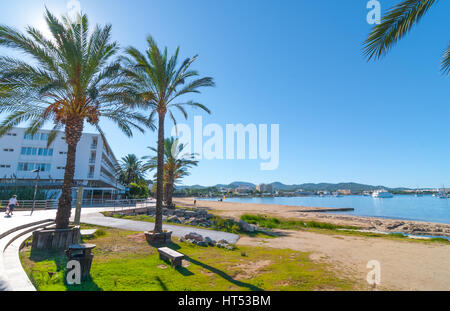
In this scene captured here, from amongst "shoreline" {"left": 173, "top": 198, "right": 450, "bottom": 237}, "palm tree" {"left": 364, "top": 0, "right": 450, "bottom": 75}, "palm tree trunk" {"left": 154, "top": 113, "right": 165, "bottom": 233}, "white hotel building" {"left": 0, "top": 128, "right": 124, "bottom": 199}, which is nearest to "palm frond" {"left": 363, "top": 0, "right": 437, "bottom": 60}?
"palm tree" {"left": 364, "top": 0, "right": 450, "bottom": 75}

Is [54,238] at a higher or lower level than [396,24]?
lower

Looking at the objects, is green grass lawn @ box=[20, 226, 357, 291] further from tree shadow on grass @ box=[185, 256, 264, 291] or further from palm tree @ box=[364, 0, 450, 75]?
palm tree @ box=[364, 0, 450, 75]

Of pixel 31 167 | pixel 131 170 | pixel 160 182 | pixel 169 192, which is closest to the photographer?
pixel 160 182

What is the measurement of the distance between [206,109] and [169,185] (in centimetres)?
2066

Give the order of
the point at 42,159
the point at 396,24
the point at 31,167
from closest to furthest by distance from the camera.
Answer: the point at 396,24 < the point at 31,167 < the point at 42,159

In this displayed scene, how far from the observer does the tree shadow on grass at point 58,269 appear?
5.14 m

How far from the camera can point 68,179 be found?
9.61 metres

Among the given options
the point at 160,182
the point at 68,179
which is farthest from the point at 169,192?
the point at 68,179

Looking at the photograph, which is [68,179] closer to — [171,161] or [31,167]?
[171,161]

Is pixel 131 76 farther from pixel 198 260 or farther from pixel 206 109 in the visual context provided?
pixel 198 260

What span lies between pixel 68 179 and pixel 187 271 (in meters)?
6.84

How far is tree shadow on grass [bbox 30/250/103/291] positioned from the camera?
514cm

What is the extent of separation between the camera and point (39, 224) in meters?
12.9
